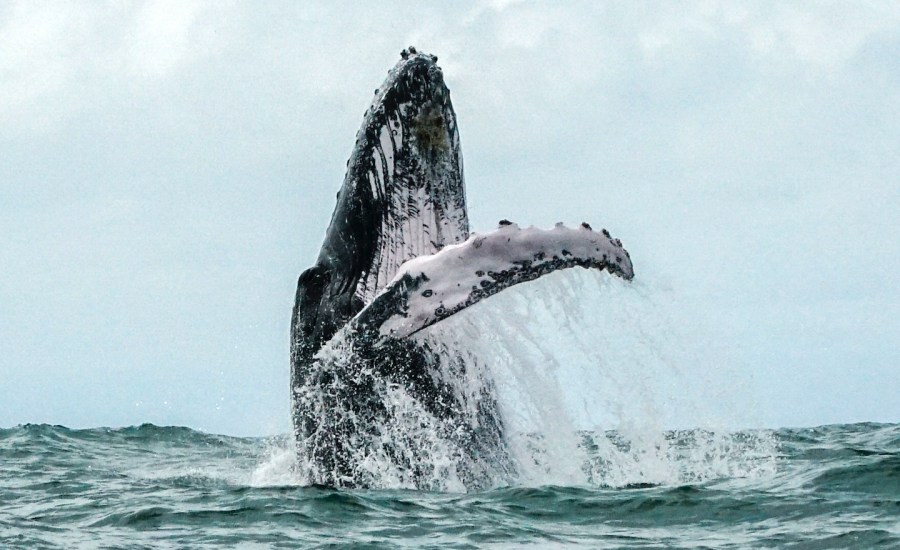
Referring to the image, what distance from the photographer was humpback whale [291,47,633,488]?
10977 mm

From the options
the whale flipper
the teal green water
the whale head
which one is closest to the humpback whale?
the whale head

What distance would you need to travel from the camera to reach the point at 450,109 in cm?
1173

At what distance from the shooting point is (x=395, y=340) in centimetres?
1028

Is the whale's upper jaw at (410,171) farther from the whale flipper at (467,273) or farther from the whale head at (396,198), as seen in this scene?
the whale flipper at (467,273)

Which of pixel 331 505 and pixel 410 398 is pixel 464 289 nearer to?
pixel 410 398

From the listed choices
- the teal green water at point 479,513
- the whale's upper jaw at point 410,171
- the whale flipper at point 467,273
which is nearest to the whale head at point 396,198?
the whale's upper jaw at point 410,171

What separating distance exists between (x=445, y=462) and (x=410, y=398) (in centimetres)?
76

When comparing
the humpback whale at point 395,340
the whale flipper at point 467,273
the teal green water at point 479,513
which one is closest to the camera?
the whale flipper at point 467,273

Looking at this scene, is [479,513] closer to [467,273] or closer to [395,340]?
[395,340]

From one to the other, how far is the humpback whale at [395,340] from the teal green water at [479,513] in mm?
394

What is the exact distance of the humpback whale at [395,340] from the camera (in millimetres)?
10977

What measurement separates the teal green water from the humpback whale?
1.29 ft

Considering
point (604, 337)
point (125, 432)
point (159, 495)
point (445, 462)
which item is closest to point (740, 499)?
point (604, 337)

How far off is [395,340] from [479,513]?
1775 millimetres
